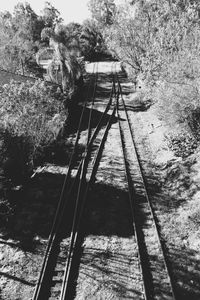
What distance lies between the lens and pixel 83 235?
8812 mm

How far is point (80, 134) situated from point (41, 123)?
3738 millimetres

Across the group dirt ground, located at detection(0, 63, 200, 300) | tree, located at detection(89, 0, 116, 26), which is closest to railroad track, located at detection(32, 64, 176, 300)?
dirt ground, located at detection(0, 63, 200, 300)

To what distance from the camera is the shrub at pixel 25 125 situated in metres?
11.2

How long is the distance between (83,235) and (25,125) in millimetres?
6514

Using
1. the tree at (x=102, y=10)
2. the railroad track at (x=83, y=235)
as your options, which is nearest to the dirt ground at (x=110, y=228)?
the railroad track at (x=83, y=235)

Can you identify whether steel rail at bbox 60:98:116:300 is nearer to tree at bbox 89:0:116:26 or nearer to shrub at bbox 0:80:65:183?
shrub at bbox 0:80:65:183

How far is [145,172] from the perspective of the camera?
40.2 feet

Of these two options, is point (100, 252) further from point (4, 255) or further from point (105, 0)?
point (105, 0)

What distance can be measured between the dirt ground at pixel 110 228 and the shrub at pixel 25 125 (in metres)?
1.22

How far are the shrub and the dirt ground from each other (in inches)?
48.2

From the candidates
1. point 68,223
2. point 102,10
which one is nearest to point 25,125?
point 68,223

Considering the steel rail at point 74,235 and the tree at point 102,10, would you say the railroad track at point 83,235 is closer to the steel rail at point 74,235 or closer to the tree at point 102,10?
the steel rail at point 74,235

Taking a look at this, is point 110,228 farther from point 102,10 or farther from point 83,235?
point 102,10

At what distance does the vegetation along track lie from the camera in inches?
281
